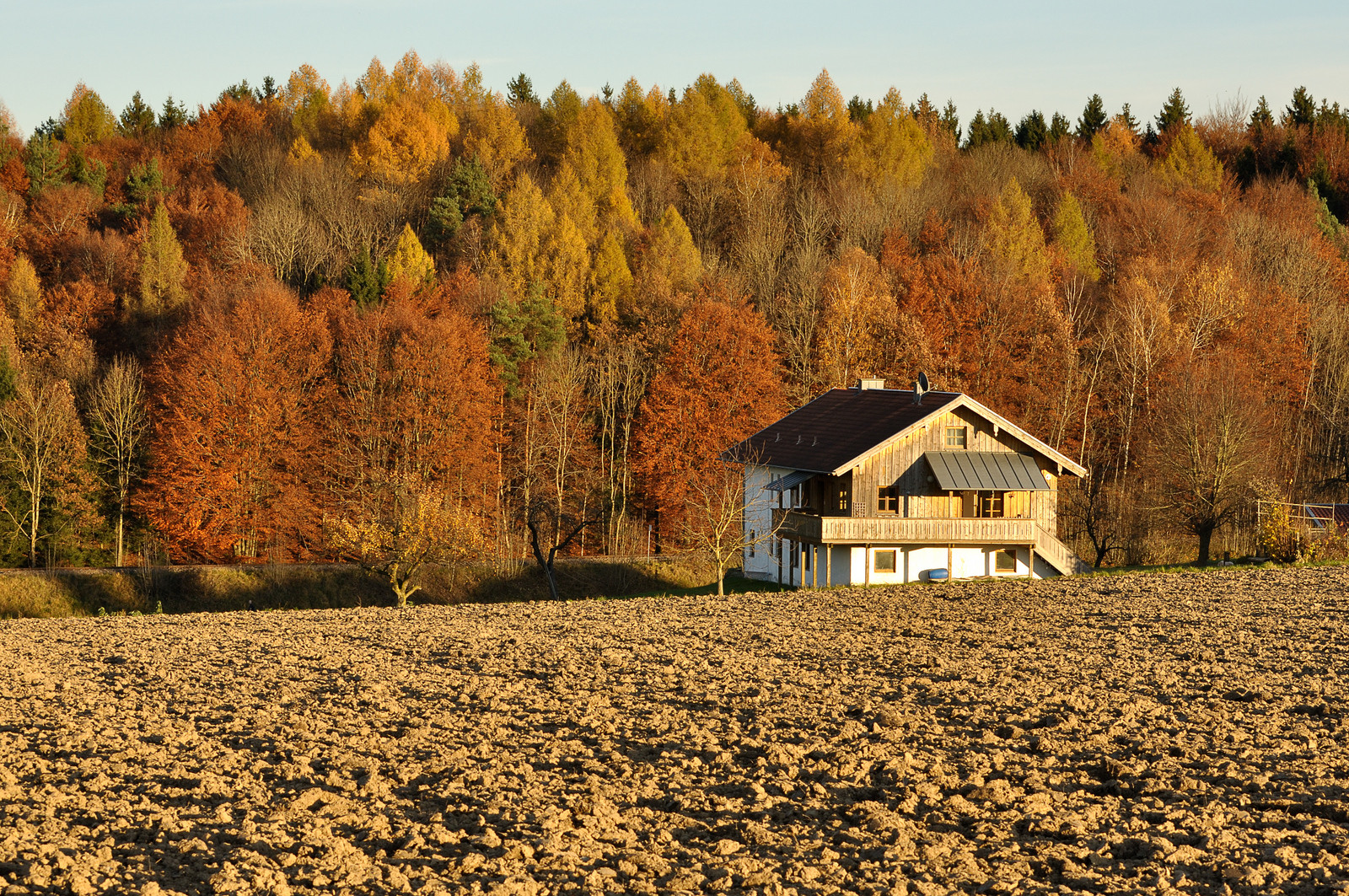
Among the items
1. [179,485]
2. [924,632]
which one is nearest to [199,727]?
[924,632]

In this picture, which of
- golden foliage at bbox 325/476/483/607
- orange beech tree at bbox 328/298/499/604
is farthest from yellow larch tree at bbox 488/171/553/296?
golden foliage at bbox 325/476/483/607

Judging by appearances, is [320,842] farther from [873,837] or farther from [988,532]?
[988,532]

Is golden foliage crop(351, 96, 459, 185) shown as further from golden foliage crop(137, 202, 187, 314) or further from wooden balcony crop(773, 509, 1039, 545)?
wooden balcony crop(773, 509, 1039, 545)

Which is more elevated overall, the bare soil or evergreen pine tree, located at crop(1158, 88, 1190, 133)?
evergreen pine tree, located at crop(1158, 88, 1190, 133)

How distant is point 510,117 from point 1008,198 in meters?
34.9

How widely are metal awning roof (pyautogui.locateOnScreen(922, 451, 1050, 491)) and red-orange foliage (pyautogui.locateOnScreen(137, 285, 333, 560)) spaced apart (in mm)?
25896

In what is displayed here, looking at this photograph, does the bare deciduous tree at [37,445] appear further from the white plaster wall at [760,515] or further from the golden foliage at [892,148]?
the golden foliage at [892,148]

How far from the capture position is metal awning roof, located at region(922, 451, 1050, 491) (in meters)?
39.8

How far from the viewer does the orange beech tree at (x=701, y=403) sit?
55.1 meters

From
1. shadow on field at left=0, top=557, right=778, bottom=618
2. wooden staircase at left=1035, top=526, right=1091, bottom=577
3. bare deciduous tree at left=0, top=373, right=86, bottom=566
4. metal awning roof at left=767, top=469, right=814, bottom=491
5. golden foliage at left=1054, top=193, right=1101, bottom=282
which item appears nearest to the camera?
wooden staircase at left=1035, top=526, right=1091, bottom=577

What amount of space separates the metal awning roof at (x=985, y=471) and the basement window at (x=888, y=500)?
1.56m

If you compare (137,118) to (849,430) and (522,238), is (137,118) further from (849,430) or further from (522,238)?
(849,430)

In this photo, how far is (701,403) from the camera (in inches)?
2195

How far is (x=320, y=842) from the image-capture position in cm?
1012
